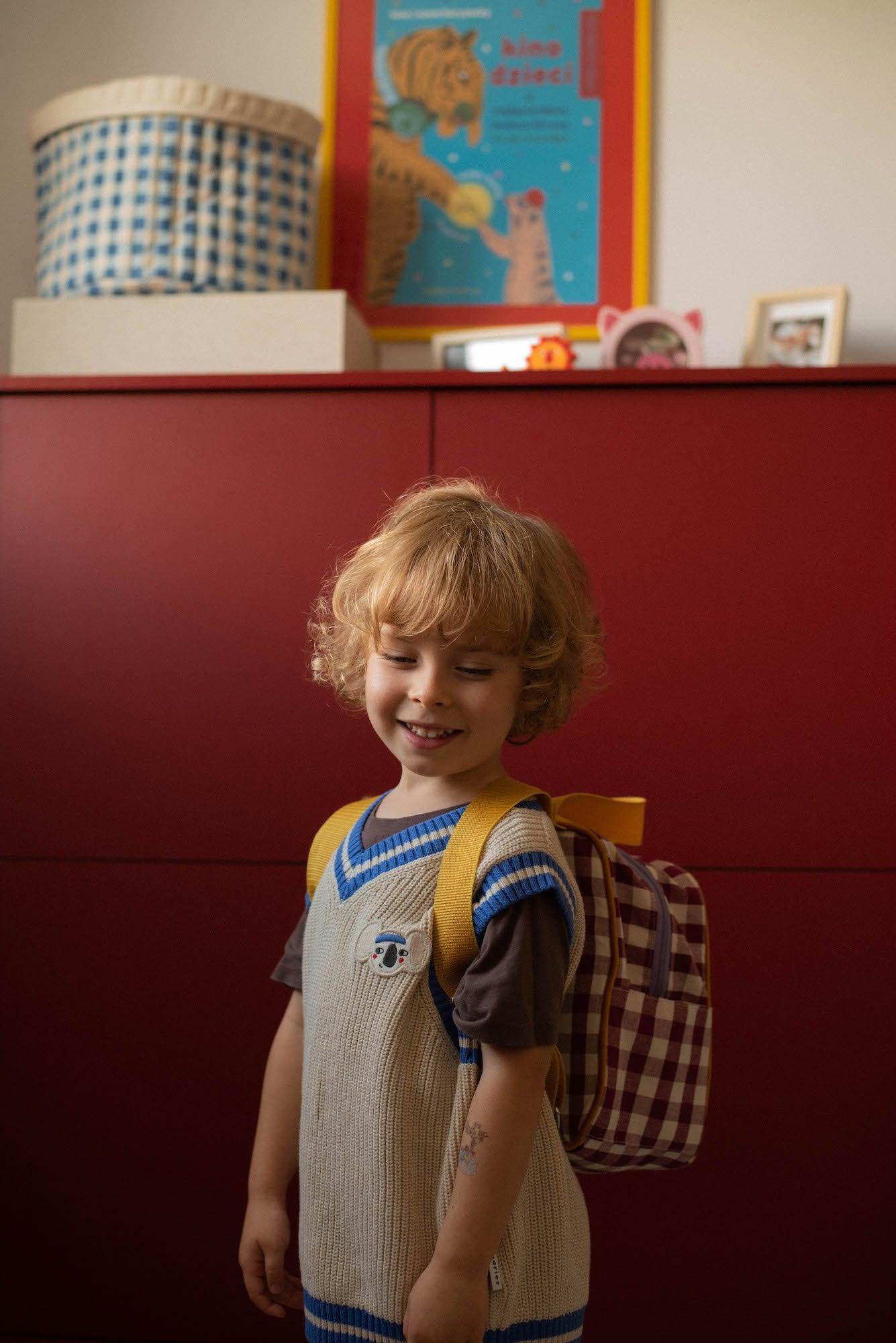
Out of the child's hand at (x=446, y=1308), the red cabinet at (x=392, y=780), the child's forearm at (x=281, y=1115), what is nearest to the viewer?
the child's hand at (x=446, y=1308)

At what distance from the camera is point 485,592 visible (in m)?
0.98

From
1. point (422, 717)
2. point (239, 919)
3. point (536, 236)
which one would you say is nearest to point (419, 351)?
point (536, 236)

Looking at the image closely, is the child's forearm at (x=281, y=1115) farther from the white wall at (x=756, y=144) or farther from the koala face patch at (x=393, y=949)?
the white wall at (x=756, y=144)

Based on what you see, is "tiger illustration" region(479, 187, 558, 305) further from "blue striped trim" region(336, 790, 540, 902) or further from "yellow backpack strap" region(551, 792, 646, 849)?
"blue striped trim" region(336, 790, 540, 902)

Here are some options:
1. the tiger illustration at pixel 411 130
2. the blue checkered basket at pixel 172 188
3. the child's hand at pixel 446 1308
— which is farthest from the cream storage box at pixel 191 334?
the child's hand at pixel 446 1308

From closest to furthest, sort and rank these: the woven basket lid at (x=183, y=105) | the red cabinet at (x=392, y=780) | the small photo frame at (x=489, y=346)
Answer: the red cabinet at (x=392, y=780) < the woven basket lid at (x=183, y=105) < the small photo frame at (x=489, y=346)

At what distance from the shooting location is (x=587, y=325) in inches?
84.7

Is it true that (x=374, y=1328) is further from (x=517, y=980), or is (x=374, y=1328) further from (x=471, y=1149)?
(x=517, y=980)

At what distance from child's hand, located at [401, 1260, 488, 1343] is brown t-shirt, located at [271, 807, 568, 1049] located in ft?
0.53

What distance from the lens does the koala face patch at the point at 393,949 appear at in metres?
0.96

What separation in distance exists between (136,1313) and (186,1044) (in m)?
0.35

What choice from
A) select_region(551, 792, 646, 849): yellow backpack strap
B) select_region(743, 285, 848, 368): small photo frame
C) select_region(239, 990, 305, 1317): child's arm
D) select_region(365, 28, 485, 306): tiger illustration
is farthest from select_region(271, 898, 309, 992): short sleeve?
select_region(365, 28, 485, 306): tiger illustration

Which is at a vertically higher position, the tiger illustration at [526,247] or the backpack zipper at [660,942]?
the tiger illustration at [526,247]

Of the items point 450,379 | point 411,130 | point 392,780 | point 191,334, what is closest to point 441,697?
point 392,780
